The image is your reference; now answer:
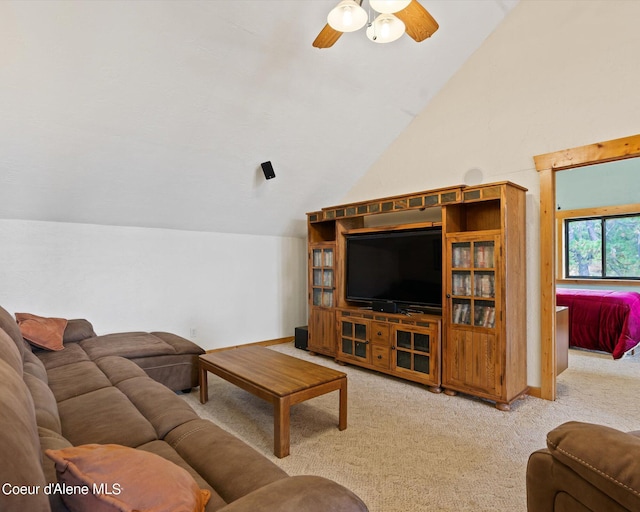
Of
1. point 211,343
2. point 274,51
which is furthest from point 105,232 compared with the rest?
point 274,51

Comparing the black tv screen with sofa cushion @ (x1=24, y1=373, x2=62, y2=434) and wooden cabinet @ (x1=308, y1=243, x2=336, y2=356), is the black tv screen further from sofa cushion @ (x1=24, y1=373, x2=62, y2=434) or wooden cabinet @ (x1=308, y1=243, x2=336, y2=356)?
sofa cushion @ (x1=24, y1=373, x2=62, y2=434)

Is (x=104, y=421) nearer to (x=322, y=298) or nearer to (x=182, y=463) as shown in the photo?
(x=182, y=463)

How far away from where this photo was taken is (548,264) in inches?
125

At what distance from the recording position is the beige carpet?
1.95 metres

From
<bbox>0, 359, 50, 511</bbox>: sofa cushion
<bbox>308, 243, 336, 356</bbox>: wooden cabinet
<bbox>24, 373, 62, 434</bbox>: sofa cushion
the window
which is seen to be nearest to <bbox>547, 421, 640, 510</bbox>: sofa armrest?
<bbox>0, 359, 50, 511</bbox>: sofa cushion

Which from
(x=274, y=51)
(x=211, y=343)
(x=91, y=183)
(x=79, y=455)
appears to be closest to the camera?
(x=79, y=455)

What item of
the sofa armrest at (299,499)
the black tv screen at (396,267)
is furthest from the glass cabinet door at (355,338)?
the sofa armrest at (299,499)

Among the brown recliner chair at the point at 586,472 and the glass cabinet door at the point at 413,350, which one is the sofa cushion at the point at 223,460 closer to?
the brown recliner chair at the point at 586,472

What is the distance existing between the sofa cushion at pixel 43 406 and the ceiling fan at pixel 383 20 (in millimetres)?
2323

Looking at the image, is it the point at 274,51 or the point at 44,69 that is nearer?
the point at 44,69

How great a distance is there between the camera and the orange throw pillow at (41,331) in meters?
2.97

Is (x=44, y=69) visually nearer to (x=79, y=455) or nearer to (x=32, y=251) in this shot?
(x=32, y=251)

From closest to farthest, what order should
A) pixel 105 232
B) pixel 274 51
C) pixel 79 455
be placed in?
pixel 79 455 → pixel 274 51 → pixel 105 232

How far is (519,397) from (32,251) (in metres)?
4.75
